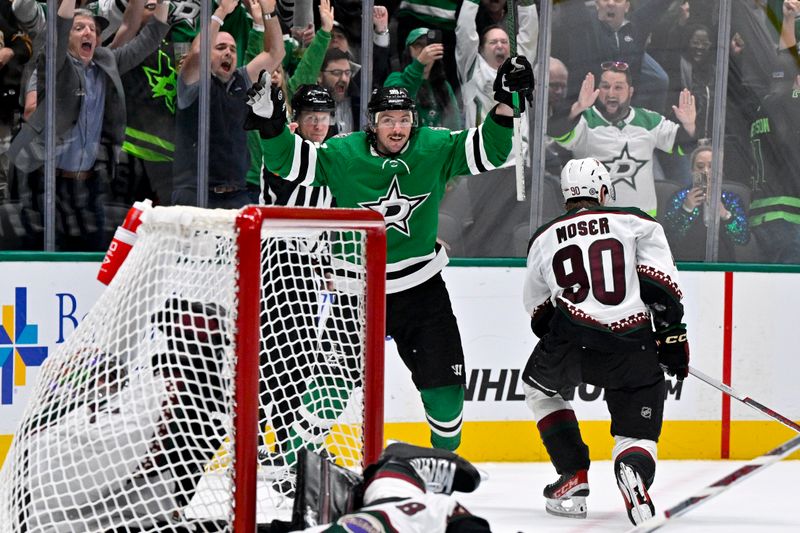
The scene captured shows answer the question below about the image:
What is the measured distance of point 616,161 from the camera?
4875 millimetres

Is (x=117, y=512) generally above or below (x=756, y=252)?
below

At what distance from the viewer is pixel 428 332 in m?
3.65

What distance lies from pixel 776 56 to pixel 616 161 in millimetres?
817

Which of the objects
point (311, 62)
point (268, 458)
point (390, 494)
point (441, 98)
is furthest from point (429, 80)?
point (390, 494)

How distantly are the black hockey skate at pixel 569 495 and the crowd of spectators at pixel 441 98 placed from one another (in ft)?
4.22

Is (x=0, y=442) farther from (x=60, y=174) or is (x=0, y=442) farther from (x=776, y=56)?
(x=776, y=56)

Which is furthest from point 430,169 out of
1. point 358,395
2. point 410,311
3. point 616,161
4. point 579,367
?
point 616,161

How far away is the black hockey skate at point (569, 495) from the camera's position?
3619 millimetres

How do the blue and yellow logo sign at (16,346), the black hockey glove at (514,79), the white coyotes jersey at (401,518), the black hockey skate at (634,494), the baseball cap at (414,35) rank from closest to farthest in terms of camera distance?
the white coyotes jersey at (401,518), the black hockey skate at (634,494), the black hockey glove at (514,79), the blue and yellow logo sign at (16,346), the baseball cap at (414,35)

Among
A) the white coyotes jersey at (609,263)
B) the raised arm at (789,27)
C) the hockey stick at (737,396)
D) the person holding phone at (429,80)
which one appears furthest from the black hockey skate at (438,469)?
the raised arm at (789,27)

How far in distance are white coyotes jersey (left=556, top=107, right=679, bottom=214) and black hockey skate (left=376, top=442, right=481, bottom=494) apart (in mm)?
2785

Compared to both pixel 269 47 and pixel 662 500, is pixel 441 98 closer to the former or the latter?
pixel 269 47

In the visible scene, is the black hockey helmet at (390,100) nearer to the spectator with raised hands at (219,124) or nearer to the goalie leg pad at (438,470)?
the spectator with raised hands at (219,124)

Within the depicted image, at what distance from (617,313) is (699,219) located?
1688 mm
